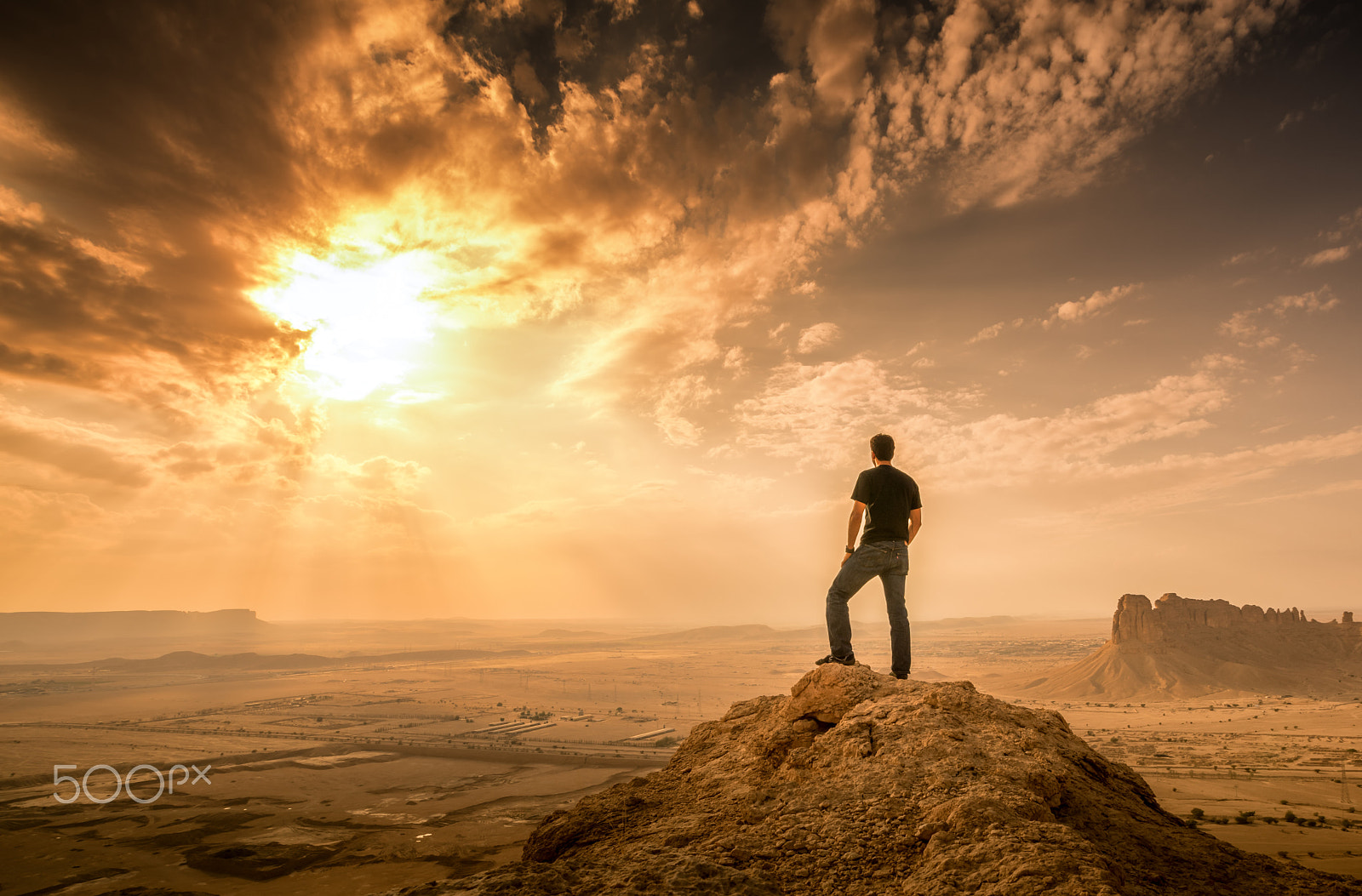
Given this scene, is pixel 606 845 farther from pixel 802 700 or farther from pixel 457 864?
pixel 457 864

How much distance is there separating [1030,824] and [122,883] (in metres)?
33.8

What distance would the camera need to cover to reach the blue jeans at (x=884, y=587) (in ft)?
21.7

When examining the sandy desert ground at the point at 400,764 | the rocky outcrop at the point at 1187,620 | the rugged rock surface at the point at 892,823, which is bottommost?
the sandy desert ground at the point at 400,764

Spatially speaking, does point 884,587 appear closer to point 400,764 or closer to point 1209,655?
point 400,764

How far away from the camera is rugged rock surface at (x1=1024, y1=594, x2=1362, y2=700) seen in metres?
77.9

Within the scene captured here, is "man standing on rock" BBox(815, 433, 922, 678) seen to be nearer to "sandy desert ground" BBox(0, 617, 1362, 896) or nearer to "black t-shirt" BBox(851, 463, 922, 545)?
"black t-shirt" BBox(851, 463, 922, 545)

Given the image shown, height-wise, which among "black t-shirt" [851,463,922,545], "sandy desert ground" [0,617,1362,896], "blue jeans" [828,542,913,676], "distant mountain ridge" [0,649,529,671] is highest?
"black t-shirt" [851,463,922,545]

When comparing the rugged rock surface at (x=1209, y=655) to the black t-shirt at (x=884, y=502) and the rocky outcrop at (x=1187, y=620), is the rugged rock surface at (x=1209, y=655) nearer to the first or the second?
the rocky outcrop at (x=1187, y=620)

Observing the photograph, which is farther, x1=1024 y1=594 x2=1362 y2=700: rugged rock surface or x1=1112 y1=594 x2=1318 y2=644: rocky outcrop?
x1=1112 y1=594 x2=1318 y2=644: rocky outcrop

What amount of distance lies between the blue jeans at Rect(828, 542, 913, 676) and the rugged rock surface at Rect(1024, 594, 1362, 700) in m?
93.7

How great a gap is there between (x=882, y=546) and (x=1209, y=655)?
106m

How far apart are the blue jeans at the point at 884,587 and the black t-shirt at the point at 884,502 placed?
99mm

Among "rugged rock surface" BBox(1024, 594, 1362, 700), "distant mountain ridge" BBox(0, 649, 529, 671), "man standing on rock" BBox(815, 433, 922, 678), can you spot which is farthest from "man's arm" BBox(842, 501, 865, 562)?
"distant mountain ridge" BBox(0, 649, 529, 671)

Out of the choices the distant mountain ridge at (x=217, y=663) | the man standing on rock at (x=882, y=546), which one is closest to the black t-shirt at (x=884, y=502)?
the man standing on rock at (x=882, y=546)
